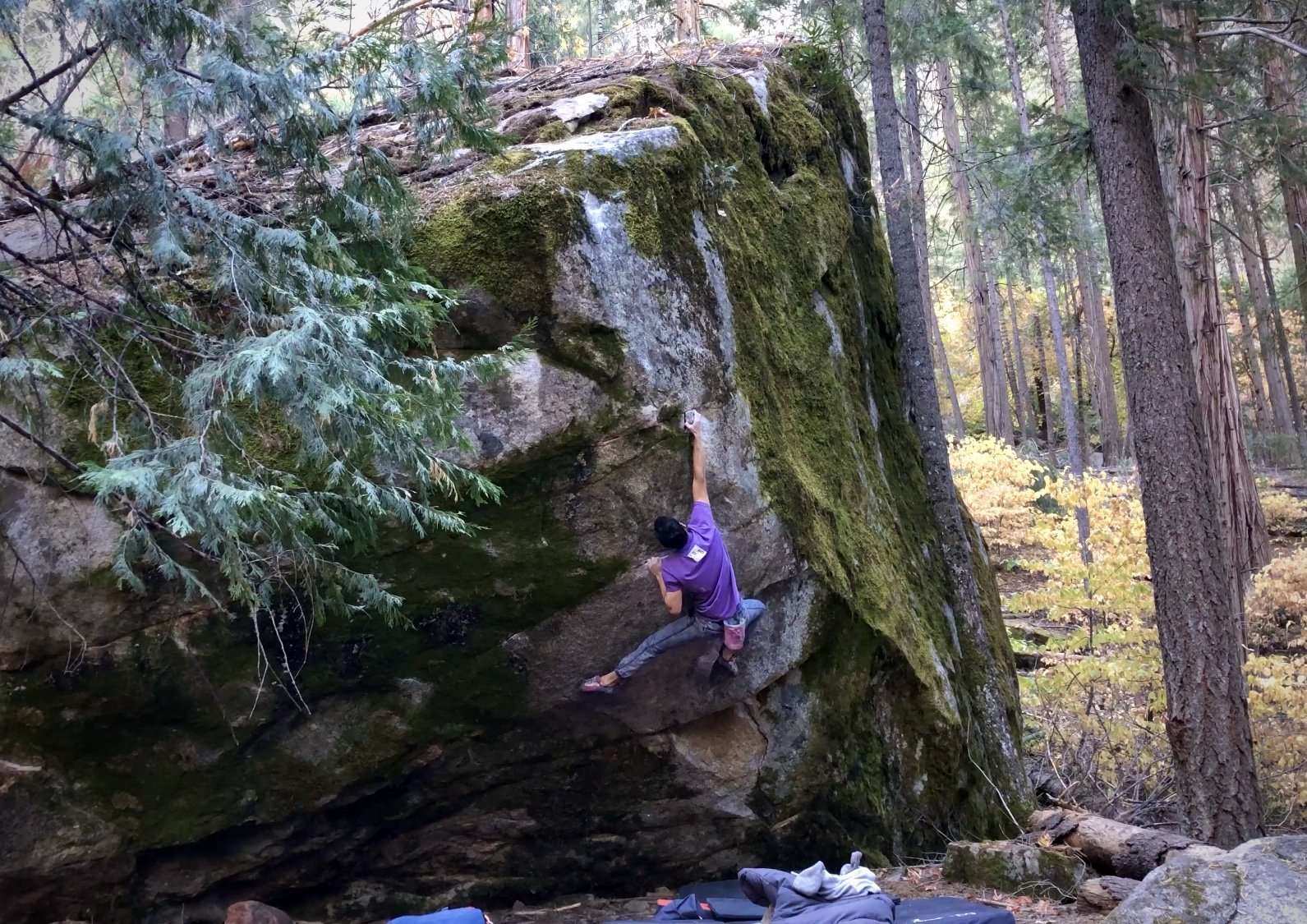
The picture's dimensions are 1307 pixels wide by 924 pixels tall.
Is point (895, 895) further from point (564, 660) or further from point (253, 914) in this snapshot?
point (253, 914)

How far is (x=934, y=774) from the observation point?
326 inches

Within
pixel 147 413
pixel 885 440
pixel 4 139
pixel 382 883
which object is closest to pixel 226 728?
pixel 382 883

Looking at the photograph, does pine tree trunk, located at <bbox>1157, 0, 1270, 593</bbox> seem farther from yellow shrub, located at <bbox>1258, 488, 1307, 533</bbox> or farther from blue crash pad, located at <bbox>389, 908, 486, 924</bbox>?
blue crash pad, located at <bbox>389, 908, 486, 924</bbox>

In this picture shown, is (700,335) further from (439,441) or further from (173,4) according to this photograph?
(173,4)

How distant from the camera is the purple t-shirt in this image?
6141 millimetres

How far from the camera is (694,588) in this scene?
20.3ft

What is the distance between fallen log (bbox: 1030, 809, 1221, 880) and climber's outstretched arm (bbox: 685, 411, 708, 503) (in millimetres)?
4170

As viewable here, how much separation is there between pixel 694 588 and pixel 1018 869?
3.38 metres

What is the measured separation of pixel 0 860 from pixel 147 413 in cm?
328

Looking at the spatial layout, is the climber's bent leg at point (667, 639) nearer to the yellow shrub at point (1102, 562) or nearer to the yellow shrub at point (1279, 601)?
the yellow shrub at point (1102, 562)

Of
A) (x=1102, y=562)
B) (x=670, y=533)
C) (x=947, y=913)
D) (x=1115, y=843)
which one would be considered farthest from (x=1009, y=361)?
(x=947, y=913)

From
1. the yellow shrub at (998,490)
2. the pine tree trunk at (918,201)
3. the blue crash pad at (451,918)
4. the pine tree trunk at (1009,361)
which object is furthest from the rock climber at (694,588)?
the pine tree trunk at (1009,361)

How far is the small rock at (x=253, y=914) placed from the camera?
6266 millimetres

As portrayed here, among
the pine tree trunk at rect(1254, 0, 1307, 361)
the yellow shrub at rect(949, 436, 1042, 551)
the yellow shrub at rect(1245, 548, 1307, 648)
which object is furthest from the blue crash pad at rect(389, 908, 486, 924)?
the yellow shrub at rect(949, 436, 1042, 551)
